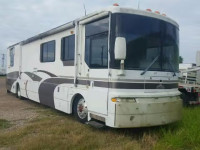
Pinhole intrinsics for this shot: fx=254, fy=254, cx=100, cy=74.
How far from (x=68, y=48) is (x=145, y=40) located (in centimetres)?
269

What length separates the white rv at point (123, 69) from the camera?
18.1 ft

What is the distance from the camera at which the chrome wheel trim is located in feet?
21.7

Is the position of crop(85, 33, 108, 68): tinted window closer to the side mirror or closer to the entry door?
the entry door

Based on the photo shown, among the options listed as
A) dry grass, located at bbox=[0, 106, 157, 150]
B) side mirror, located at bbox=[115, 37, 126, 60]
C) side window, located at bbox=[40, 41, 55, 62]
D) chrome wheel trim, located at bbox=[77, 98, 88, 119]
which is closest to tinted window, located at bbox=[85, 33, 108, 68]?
side mirror, located at bbox=[115, 37, 126, 60]

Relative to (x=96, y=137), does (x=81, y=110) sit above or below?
above

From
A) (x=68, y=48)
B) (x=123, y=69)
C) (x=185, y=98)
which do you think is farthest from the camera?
(x=185, y=98)

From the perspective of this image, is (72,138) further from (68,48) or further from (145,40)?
(68,48)

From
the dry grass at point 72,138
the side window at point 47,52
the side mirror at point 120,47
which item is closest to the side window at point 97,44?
the side mirror at point 120,47

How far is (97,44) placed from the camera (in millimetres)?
6207

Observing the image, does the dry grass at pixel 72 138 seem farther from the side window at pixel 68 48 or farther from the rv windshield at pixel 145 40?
the side window at pixel 68 48

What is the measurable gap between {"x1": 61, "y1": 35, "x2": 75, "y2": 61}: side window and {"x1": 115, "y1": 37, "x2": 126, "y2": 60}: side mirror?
2.24 m

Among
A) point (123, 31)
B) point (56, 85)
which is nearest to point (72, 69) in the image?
point (56, 85)

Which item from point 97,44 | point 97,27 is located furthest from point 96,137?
point 97,27

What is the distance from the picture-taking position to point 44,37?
9.31m
